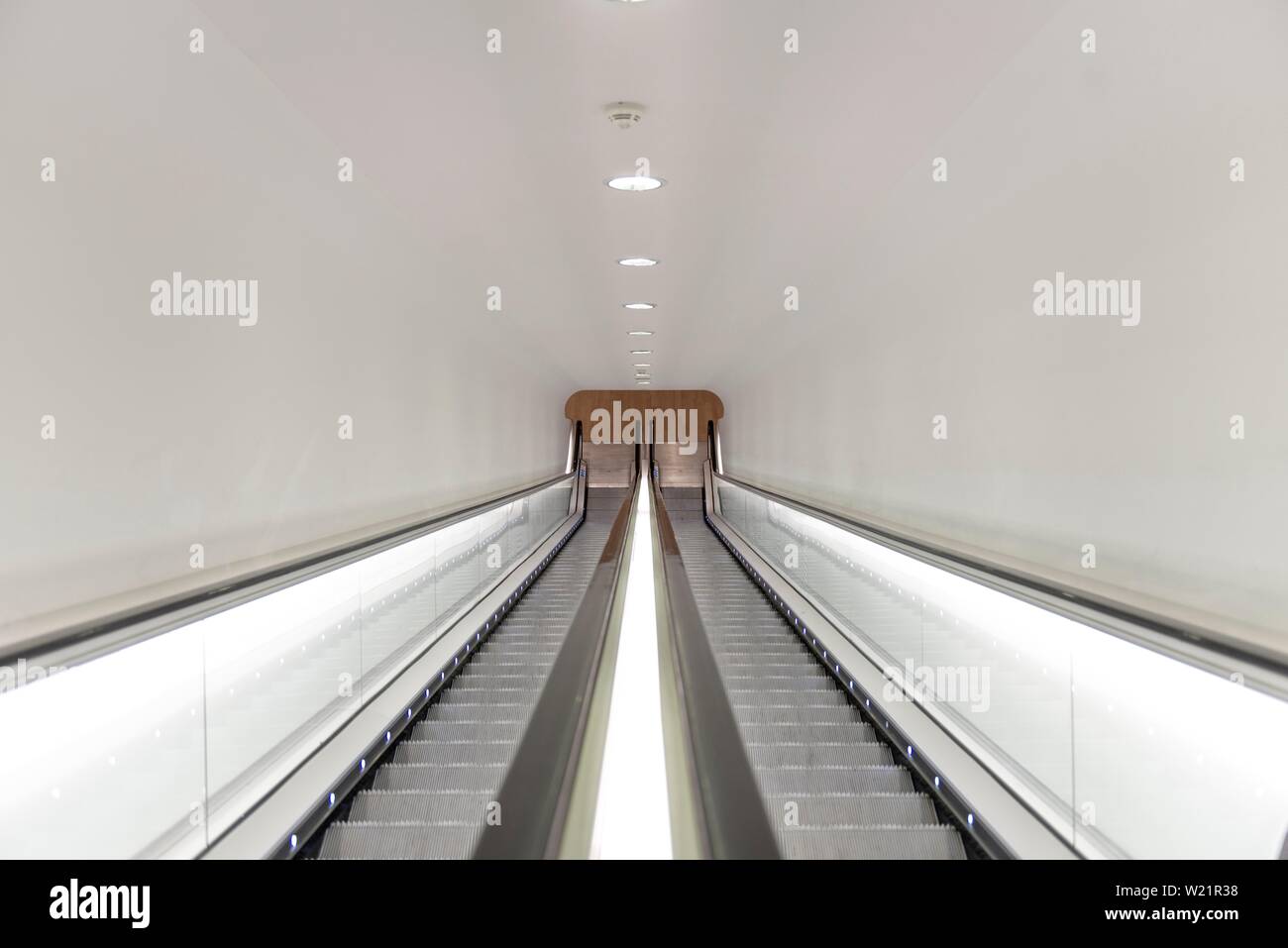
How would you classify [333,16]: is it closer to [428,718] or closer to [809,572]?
[428,718]

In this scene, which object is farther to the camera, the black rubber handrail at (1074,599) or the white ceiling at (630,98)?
the white ceiling at (630,98)

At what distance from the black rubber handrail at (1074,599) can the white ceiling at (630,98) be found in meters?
2.27

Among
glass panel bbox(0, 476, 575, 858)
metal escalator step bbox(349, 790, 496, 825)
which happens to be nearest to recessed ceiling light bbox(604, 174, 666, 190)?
glass panel bbox(0, 476, 575, 858)

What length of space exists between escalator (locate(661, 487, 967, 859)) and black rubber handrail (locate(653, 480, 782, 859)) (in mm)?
56

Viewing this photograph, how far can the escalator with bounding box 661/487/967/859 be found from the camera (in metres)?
3.83

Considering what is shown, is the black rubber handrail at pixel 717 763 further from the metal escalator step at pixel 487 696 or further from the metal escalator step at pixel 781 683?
the metal escalator step at pixel 781 683

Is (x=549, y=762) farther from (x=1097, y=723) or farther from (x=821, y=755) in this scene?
(x=821, y=755)

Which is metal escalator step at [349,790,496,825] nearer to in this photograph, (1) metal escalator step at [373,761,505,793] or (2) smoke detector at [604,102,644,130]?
(1) metal escalator step at [373,761,505,793]

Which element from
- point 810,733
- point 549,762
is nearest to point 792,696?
point 810,733

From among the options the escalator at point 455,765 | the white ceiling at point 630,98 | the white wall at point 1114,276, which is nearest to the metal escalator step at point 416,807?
the escalator at point 455,765

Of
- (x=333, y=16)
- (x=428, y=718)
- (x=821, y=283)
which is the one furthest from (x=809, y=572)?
(x=333, y=16)

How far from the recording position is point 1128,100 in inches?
153

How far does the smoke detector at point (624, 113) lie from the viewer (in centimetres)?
482
